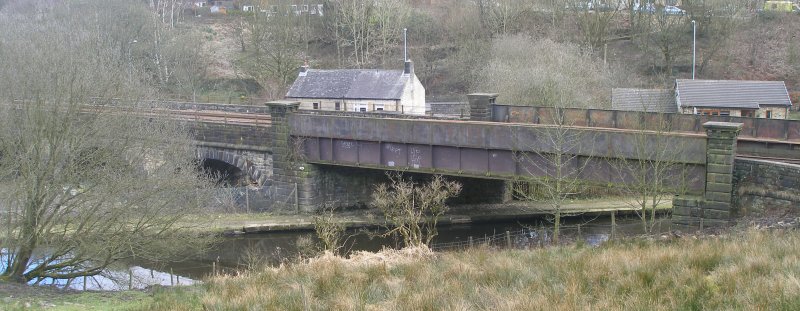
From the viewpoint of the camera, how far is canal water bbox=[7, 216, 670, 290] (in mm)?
21031

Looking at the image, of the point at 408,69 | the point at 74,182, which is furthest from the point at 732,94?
the point at 74,182

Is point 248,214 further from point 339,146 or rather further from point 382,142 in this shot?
point 382,142

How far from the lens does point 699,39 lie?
56.8m

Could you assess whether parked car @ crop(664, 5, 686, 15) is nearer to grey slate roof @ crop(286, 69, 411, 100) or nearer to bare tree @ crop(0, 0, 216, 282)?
grey slate roof @ crop(286, 69, 411, 100)

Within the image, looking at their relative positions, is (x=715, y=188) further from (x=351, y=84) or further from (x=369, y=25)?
(x=369, y=25)

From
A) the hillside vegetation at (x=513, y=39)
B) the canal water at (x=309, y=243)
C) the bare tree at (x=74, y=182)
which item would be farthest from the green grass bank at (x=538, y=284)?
the hillside vegetation at (x=513, y=39)

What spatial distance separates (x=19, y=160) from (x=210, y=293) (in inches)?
326

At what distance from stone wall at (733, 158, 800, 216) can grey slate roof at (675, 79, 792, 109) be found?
18.3 m

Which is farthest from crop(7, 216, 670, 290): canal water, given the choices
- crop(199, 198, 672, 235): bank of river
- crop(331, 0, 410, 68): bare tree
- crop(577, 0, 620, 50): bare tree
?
crop(331, 0, 410, 68): bare tree

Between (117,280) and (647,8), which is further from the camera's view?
(647,8)

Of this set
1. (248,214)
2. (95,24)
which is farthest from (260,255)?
(95,24)

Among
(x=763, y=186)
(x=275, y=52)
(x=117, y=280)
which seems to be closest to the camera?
(x=117, y=280)

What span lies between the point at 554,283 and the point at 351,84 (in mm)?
34106

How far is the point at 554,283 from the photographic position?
10398mm
